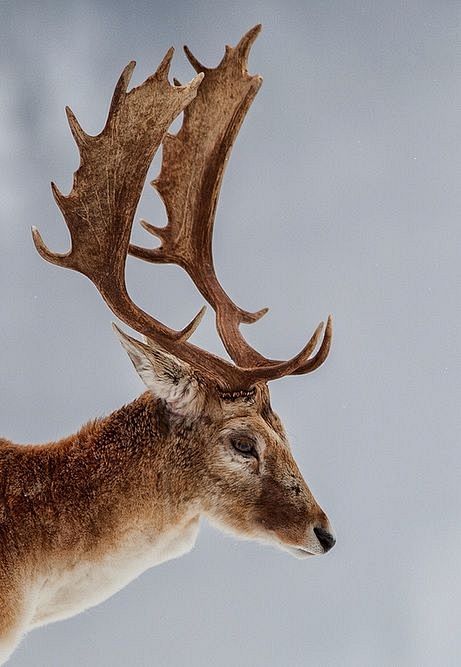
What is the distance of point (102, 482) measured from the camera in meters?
4.77

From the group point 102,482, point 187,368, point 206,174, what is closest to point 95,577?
point 102,482

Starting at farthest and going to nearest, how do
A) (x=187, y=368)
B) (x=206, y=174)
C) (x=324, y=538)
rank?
(x=206, y=174) → (x=187, y=368) → (x=324, y=538)

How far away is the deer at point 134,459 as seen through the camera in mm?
4641

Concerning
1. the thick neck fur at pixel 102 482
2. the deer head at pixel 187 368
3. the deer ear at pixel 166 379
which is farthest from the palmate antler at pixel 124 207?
the thick neck fur at pixel 102 482

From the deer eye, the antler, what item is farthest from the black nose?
the antler

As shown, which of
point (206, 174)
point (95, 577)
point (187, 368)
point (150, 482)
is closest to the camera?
point (95, 577)

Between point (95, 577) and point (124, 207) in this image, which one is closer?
point (95, 577)

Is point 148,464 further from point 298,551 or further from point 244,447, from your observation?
point 298,551

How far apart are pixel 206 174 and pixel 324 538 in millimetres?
2691

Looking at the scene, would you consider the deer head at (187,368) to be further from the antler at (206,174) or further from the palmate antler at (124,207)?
the antler at (206,174)

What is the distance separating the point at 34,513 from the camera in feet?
15.2

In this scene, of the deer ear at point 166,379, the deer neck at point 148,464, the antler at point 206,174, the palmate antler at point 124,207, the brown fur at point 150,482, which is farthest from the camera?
the antler at point 206,174

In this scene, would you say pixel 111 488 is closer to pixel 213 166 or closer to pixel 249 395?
pixel 249 395

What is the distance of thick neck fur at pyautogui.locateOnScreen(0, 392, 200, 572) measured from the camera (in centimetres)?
463
